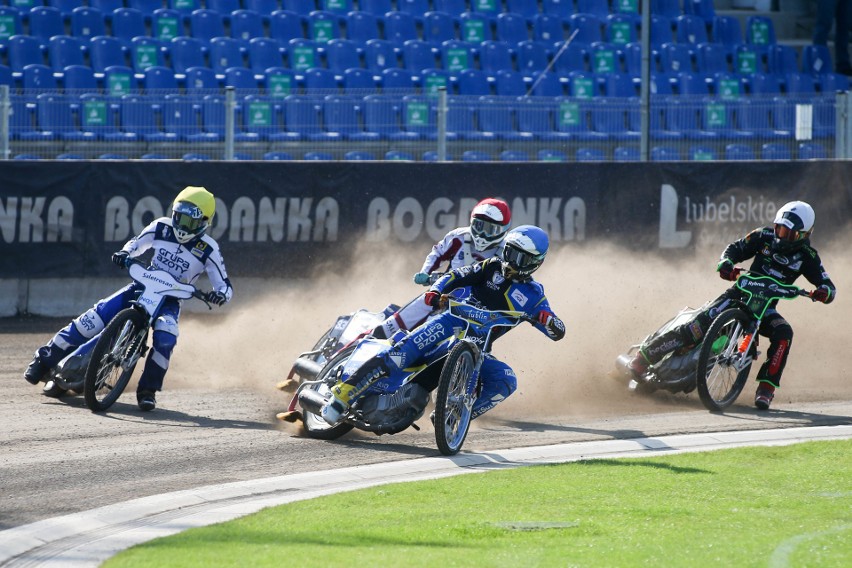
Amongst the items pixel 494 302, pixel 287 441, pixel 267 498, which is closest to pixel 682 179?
pixel 494 302

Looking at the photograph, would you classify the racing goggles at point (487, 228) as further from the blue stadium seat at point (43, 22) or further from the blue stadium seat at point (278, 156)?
the blue stadium seat at point (43, 22)

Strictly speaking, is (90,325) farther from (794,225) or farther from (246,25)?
(246,25)

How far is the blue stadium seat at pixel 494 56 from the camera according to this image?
24.0 meters

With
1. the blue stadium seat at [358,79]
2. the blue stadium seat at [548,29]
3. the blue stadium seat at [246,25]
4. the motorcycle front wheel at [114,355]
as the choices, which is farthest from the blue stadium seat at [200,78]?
the motorcycle front wheel at [114,355]

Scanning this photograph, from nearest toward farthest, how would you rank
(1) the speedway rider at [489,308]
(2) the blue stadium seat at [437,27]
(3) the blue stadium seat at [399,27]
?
(1) the speedway rider at [489,308]
(3) the blue stadium seat at [399,27]
(2) the blue stadium seat at [437,27]

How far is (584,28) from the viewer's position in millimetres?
25766

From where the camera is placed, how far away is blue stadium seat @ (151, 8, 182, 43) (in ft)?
72.3

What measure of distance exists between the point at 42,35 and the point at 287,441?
13205mm

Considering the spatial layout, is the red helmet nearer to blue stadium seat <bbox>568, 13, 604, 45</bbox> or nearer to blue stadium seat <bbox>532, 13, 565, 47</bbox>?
blue stadium seat <bbox>532, 13, 565, 47</bbox>

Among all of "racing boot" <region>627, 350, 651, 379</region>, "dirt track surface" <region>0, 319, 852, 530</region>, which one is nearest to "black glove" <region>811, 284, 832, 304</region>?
"dirt track surface" <region>0, 319, 852, 530</region>

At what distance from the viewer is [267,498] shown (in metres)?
8.23

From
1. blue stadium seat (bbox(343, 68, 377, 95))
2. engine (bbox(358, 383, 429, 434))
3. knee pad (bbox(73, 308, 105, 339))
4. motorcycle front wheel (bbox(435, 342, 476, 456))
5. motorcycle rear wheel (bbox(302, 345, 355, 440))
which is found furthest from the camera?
blue stadium seat (bbox(343, 68, 377, 95))

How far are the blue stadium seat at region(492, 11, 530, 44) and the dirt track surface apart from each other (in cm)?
1298

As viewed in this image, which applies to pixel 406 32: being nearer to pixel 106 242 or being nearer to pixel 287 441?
pixel 106 242
